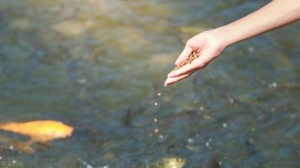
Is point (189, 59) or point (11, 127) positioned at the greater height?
point (11, 127)

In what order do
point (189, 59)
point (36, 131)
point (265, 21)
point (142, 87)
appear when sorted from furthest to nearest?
point (142, 87), point (36, 131), point (189, 59), point (265, 21)

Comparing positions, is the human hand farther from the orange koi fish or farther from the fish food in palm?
the orange koi fish

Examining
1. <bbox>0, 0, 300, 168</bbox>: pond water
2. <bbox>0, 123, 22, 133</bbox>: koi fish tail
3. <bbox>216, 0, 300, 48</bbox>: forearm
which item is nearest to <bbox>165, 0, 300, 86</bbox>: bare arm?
<bbox>216, 0, 300, 48</bbox>: forearm

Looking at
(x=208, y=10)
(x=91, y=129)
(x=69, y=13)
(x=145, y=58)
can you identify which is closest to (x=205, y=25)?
(x=208, y=10)

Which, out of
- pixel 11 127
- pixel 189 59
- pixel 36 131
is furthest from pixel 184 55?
pixel 11 127

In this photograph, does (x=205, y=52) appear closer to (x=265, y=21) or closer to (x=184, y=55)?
(x=184, y=55)

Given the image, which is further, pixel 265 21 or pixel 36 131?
pixel 36 131
